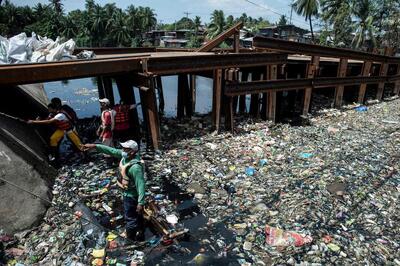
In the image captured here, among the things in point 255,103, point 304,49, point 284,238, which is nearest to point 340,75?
point 304,49

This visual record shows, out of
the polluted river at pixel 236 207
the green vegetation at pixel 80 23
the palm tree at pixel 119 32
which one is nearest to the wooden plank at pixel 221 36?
the polluted river at pixel 236 207

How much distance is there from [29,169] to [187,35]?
211 ft

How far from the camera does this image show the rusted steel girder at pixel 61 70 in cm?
570

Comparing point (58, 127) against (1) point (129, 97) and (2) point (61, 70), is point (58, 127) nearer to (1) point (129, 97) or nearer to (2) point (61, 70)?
(2) point (61, 70)

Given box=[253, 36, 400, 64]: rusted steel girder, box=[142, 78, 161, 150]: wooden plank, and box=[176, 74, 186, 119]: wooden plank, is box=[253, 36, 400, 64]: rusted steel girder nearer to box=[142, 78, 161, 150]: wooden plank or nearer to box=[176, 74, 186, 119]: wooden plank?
box=[176, 74, 186, 119]: wooden plank

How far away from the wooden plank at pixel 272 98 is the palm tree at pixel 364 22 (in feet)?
81.3

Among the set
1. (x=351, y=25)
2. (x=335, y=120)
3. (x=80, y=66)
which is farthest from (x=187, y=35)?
(x=80, y=66)

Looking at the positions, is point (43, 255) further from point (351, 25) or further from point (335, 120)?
point (351, 25)

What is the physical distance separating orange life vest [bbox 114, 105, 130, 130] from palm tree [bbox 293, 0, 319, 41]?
31.9 metres

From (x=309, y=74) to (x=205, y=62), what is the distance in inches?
184

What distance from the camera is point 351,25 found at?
31.6 m

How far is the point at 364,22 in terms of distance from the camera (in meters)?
30.5

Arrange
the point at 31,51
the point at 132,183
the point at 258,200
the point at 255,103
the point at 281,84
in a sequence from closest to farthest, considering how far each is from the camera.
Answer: the point at 132,183 < the point at 258,200 < the point at 31,51 < the point at 281,84 < the point at 255,103

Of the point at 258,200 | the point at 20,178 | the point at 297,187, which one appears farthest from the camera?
the point at 297,187
